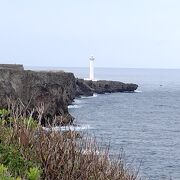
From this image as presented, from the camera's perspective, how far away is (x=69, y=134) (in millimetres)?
12430

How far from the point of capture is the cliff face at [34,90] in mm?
59519

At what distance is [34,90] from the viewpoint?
217 feet

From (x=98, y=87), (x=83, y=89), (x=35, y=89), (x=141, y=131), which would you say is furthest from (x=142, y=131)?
(x=98, y=87)

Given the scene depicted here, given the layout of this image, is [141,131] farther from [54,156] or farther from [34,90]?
[54,156]

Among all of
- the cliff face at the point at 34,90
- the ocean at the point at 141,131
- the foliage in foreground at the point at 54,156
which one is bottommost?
the ocean at the point at 141,131

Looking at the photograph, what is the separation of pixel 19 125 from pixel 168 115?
82.0 meters

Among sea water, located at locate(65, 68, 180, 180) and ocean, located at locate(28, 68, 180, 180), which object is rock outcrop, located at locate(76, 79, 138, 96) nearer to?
sea water, located at locate(65, 68, 180, 180)

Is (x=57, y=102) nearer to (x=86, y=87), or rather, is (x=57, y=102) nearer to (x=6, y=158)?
(x=6, y=158)

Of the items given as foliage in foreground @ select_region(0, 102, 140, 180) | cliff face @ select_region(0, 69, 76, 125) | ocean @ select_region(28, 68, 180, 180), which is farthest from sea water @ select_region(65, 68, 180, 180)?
foliage in foreground @ select_region(0, 102, 140, 180)

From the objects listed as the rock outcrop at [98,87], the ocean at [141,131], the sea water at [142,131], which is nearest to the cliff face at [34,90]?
the ocean at [141,131]

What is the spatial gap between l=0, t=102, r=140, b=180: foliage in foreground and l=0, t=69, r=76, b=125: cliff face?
41.1 m

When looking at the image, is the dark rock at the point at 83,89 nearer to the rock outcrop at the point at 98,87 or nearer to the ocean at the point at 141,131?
the rock outcrop at the point at 98,87

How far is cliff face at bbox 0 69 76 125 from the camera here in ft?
195

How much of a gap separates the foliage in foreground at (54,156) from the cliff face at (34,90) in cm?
4110
